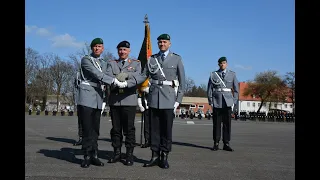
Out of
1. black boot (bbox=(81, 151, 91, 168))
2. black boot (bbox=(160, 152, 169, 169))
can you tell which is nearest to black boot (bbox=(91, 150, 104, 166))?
black boot (bbox=(81, 151, 91, 168))

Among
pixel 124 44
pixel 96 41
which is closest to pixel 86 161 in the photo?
pixel 96 41

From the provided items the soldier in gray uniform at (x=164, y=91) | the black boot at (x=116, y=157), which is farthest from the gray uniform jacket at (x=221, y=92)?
the black boot at (x=116, y=157)

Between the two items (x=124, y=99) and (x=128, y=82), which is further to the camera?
(x=124, y=99)

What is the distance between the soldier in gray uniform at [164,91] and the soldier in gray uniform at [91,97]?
68 centimetres

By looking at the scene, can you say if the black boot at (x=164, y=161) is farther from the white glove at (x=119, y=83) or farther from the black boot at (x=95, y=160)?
the white glove at (x=119, y=83)

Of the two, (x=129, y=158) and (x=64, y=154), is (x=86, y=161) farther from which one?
(x=64, y=154)

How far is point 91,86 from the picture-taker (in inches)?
225

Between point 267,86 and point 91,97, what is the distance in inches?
3239

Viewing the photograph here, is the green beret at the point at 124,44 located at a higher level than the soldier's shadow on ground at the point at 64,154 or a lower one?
higher

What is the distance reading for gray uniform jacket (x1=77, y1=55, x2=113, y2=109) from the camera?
554cm

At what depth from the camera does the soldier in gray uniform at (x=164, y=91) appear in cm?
582
